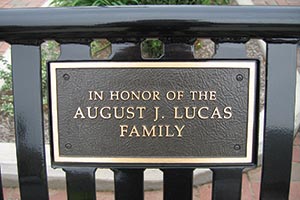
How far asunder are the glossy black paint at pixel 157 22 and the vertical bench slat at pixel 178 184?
426mm

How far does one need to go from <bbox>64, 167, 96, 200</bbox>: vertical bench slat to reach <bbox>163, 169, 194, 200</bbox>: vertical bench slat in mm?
231

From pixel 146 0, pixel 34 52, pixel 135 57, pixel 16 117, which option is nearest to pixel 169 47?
pixel 135 57

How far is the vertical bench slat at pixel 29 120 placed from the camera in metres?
1.63

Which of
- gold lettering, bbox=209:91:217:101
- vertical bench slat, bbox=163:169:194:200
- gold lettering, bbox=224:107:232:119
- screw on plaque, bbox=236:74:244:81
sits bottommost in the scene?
vertical bench slat, bbox=163:169:194:200

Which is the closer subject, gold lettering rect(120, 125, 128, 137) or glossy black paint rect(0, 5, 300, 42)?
glossy black paint rect(0, 5, 300, 42)

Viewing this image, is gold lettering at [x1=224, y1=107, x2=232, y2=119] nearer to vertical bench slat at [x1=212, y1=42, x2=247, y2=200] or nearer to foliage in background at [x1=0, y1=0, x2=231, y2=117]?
vertical bench slat at [x1=212, y1=42, x2=247, y2=200]

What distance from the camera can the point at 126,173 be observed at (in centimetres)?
167

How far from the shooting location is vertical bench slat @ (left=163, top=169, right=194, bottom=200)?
1667 millimetres

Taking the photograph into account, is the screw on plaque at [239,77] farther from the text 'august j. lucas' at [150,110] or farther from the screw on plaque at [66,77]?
the screw on plaque at [66,77]

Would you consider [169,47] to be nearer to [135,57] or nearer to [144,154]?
[135,57]

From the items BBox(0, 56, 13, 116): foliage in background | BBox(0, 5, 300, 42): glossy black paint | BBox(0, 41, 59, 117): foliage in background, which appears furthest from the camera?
BBox(0, 56, 13, 116): foliage in background

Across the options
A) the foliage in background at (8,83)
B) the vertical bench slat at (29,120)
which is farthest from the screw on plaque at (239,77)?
the foliage in background at (8,83)

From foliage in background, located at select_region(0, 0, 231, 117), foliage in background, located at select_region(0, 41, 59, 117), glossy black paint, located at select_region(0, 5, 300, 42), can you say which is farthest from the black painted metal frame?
foliage in background, located at select_region(0, 0, 231, 117)

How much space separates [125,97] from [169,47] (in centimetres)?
20
